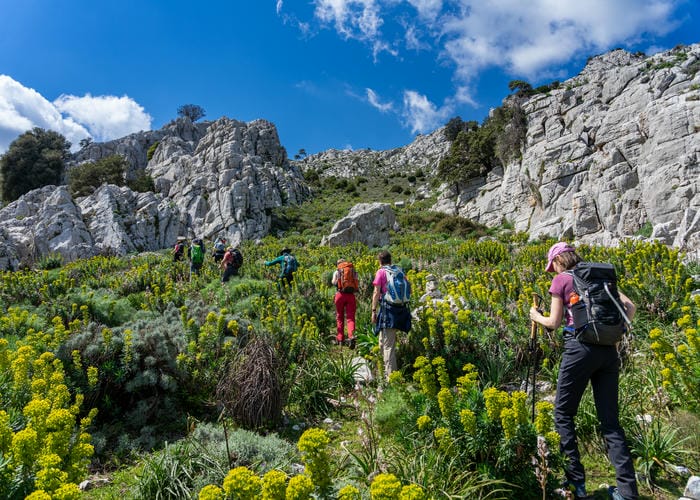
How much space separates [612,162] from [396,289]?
19392 mm

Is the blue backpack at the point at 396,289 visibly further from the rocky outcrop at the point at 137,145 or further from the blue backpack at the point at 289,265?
the rocky outcrop at the point at 137,145

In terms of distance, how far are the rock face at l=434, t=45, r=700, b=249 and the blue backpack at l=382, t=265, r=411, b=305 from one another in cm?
1046

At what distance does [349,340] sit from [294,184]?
34980 millimetres

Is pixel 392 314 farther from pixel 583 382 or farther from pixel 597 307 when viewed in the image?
pixel 597 307

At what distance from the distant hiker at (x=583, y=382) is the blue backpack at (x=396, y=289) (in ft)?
7.83

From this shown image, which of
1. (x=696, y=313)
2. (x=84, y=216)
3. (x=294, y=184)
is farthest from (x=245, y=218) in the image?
(x=696, y=313)

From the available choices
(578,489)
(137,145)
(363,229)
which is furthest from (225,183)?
(137,145)

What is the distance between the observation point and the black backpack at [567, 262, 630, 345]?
3104 millimetres

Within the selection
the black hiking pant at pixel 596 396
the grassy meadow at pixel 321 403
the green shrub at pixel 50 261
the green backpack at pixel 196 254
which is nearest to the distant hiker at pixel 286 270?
the grassy meadow at pixel 321 403

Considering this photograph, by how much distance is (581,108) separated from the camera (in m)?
23.8

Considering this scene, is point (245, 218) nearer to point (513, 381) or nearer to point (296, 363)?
point (296, 363)

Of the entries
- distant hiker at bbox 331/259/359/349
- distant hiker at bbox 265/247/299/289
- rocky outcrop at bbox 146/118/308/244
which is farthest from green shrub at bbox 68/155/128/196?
distant hiker at bbox 331/259/359/349

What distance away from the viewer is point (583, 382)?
3.26 metres

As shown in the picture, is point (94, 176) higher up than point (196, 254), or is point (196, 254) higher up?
point (94, 176)
